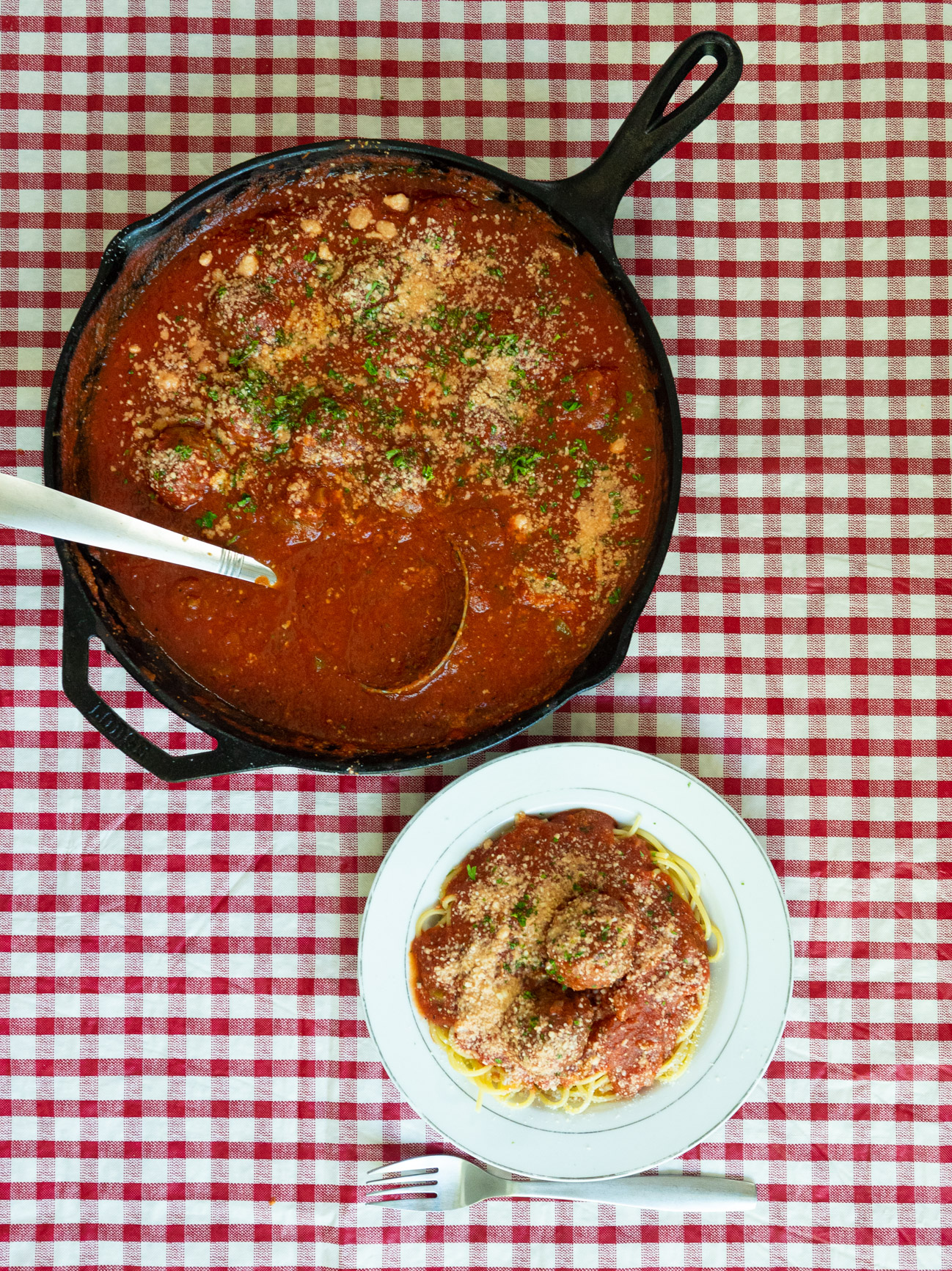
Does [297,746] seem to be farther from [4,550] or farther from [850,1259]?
[850,1259]

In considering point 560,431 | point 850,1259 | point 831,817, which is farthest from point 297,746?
point 850,1259

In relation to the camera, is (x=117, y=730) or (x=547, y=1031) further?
(x=547, y=1031)

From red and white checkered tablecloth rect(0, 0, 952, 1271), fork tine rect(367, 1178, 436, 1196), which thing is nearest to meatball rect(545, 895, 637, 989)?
red and white checkered tablecloth rect(0, 0, 952, 1271)

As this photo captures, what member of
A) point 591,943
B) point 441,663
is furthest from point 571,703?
point 591,943

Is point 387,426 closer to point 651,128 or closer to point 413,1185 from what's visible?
point 651,128

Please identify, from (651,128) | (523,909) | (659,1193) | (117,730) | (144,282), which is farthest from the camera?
(659,1193)

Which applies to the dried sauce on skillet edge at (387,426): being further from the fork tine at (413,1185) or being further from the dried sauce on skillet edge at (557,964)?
the fork tine at (413,1185)

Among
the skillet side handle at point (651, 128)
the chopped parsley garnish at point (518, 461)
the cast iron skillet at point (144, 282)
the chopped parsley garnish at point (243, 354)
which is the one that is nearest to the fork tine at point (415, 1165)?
the cast iron skillet at point (144, 282)
